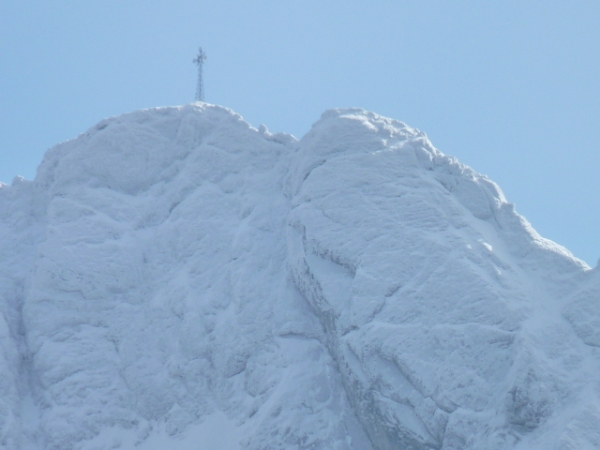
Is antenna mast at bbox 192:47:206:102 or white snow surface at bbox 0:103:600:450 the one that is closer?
white snow surface at bbox 0:103:600:450

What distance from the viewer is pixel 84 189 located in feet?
109

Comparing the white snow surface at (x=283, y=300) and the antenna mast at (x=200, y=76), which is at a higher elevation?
the antenna mast at (x=200, y=76)

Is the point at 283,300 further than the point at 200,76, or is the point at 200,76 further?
the point at 200,76

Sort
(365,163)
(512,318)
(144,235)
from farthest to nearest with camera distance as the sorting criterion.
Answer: (144,235)
(365,163)
(512,318)

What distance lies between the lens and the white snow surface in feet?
75.2

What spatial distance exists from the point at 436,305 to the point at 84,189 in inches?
654

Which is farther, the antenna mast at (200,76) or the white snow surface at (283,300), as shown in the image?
the antenna mast at (200,76)

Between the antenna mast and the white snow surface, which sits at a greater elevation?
the antenna mast

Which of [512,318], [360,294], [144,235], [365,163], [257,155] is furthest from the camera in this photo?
[257,155]

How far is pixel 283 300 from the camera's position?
28281 mm

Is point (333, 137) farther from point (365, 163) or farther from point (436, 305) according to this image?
point (436, 305)

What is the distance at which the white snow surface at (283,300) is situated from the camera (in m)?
22.9

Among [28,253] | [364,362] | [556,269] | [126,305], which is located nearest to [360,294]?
[364,362]

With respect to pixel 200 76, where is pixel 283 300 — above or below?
below
